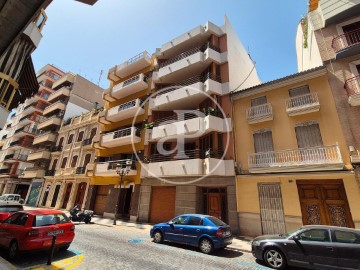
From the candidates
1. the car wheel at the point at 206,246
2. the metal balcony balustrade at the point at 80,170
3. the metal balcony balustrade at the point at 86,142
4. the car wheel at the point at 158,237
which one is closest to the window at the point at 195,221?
the car wheel at the point at 206,246

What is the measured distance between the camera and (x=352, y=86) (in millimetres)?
11406

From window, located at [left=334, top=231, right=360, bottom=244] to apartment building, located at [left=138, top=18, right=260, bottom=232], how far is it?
21.7 feet

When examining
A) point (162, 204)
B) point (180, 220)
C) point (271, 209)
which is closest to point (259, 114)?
point (271, 209)

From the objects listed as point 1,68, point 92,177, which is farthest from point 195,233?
point 92,177

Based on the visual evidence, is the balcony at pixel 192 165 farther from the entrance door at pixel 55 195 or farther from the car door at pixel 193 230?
the entrance door at pixel 55 195

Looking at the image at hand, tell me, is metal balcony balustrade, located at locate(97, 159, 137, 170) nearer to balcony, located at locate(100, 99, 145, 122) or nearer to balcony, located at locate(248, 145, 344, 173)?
balcony, located at locate(100, 99, 145, 122)

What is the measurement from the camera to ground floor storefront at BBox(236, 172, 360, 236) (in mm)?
10477

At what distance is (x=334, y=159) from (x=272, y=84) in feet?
20.7

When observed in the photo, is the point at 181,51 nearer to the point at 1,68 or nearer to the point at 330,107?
the point at 330,107

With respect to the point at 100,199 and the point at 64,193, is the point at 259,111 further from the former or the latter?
the point at 64,193

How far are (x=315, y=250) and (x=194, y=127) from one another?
33.4ft

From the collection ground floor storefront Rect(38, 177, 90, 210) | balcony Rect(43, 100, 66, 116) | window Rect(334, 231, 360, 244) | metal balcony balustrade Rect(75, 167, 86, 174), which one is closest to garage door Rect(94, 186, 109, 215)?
ground floor storefront Rect(38, 177, 90, 210)

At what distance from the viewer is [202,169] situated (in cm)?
1397

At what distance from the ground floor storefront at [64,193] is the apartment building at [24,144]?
190 inches
